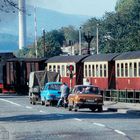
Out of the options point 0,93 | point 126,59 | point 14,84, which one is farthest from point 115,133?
point 0,93

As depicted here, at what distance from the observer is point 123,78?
5394 cm

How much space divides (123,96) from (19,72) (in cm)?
2708

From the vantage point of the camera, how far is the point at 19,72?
75.1 meters

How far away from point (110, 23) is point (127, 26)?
501 cm

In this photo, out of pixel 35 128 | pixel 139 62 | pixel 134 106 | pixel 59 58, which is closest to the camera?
pixel 35 128

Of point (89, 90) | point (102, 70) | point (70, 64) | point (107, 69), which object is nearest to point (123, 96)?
point (107, 69)

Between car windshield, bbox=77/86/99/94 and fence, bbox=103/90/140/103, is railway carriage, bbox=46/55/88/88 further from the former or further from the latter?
car windshield, bbox=77/86/99/94

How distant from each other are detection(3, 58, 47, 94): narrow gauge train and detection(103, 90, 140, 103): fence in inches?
851

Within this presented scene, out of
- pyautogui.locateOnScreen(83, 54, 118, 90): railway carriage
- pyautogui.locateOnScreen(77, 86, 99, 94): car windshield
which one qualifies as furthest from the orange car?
pyautogui.locateOnScreen(83, 54, 118, 90): railway carriage

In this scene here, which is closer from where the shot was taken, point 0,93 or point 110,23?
point 0,93

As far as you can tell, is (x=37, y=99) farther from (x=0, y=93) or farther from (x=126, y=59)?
(x=0, y=93)

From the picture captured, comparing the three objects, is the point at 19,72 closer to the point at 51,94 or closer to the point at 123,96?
the point at 123,96

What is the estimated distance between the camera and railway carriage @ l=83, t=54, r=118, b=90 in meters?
56.9

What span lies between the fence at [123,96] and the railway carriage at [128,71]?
1067mm
